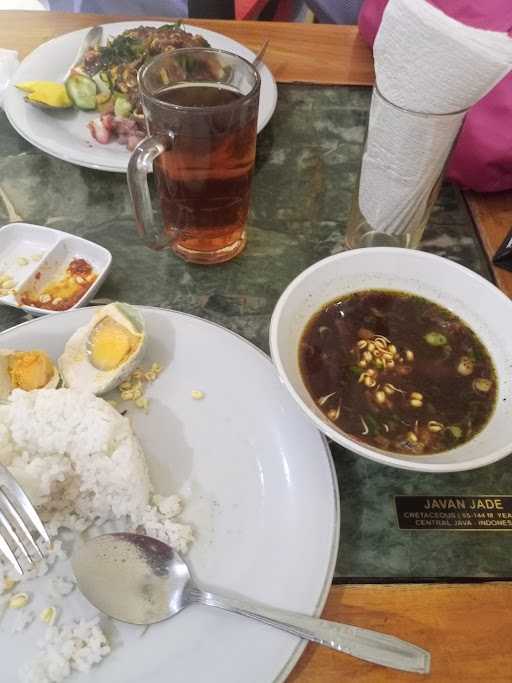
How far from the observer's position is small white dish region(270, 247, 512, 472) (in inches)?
40.7

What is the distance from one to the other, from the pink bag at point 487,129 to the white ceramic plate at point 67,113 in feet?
1.94

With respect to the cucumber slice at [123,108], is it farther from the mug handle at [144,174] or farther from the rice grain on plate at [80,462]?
the rice grain on plate at [80,462]

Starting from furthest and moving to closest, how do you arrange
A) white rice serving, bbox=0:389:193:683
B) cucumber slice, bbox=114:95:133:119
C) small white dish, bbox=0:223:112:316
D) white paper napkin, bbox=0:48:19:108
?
1. white paper napkin, bbox=0:48:19:108
2. cucumber slice, bbox=114:95:133:119
3. small white dish, bbox=0:223:112:316
4. white rice serving, bbox=0:389:193:683

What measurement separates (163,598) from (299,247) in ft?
3.29

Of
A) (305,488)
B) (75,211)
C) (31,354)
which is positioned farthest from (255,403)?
(75,211)

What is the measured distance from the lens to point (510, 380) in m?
1.14

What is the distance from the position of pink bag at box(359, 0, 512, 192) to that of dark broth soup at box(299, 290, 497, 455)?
0.56m

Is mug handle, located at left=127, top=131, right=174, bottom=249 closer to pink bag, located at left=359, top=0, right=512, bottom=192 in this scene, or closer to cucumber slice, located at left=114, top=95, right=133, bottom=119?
cucumber slice, located at left=114, top=95, right=133, bottom=119

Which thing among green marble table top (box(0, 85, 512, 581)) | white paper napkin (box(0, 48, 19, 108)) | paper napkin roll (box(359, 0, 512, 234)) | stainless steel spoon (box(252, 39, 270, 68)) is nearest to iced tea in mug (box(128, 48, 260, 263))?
green marble table top (box(0, 85, 512, 581))

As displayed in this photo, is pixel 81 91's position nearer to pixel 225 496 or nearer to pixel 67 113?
pixel 67 113

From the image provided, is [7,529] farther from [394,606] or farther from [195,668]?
[394,606]

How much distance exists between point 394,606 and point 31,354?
0.84 meters

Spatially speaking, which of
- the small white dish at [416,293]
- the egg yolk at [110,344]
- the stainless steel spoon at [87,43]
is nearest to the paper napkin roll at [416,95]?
the small white dish at [416,293]

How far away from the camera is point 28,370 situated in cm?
115
